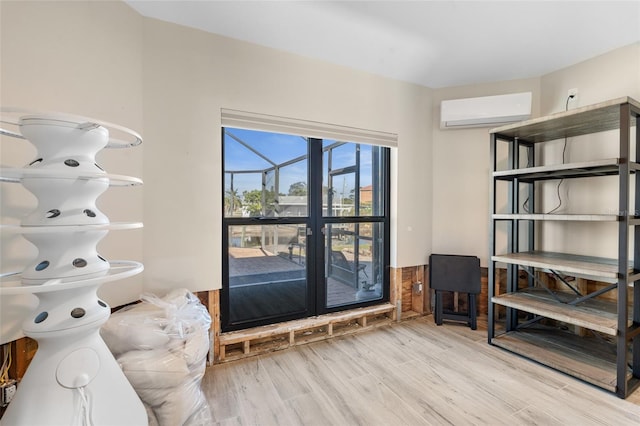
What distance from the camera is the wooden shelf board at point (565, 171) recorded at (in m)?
1.90

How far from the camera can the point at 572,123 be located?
7.15ft

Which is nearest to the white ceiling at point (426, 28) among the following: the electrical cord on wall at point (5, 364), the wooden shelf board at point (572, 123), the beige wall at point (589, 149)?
the beige wall at point (589, 149)

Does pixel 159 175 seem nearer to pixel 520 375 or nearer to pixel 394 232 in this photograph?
pixel 394 232

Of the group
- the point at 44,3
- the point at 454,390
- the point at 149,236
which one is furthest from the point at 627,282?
the point at 44,3

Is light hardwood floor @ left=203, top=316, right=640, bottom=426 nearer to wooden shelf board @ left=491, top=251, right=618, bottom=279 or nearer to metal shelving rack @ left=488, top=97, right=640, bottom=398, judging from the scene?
metal shelving rack @ left=488, top=97, right=640, bottom=398

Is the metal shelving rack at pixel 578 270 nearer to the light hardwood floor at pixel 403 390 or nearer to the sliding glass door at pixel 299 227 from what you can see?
the light hardwood floor at pixel 403 390

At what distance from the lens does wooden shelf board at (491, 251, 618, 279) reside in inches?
73.7

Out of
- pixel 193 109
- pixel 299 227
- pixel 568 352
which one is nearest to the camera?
pixel 193 109

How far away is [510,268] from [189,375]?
9.36ft

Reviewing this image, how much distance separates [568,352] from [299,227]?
249 centimetres

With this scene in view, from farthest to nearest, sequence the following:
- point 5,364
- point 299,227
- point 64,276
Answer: point 299,227 → point 5,364 → point 64,276

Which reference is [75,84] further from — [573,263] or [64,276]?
[573,263]

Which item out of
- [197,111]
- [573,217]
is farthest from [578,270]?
[197,111]

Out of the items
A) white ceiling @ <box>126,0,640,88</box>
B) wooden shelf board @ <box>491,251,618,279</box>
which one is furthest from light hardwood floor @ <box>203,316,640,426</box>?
white ceiling @ <box>126,0,640,88</box>
